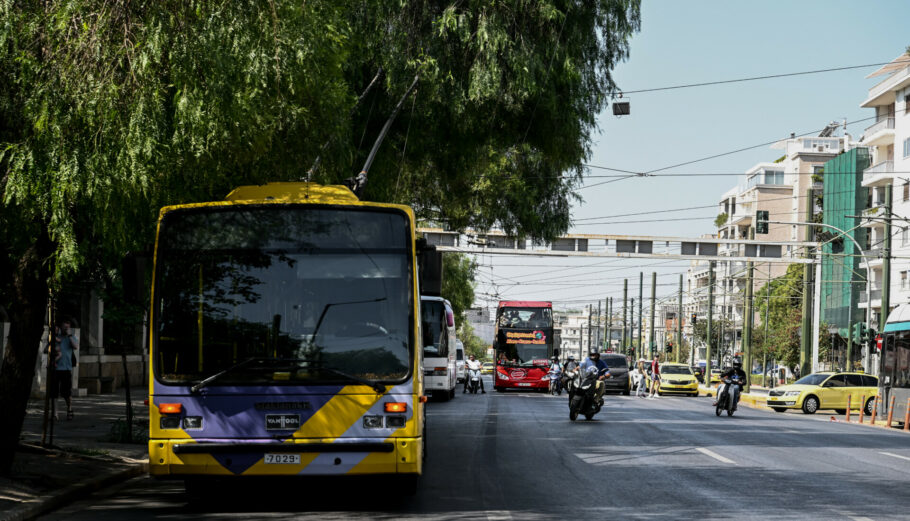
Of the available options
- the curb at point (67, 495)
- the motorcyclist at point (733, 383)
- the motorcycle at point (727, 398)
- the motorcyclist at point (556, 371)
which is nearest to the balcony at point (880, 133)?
the motorcyclist at point (556, 371)

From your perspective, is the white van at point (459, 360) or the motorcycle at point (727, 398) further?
the white van at point (459, 360)

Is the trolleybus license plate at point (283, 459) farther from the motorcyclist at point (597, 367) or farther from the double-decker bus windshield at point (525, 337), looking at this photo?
the double-decker bus windshield at point (525, 337)

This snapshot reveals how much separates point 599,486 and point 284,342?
4477 millimetres

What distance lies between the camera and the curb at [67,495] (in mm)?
9981

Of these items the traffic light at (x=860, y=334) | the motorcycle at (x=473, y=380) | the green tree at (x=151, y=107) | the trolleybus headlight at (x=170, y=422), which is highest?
the green tree at (x=151, y=107)

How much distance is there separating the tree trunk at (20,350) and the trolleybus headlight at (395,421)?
12.9 feet

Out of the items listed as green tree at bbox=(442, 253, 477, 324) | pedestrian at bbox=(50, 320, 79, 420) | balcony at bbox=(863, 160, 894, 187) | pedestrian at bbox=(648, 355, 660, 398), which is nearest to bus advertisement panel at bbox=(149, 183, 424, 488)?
pedestrian at bbox=(50, 320, 79, 420)

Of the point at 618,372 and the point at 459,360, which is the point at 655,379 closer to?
the point at 618,372

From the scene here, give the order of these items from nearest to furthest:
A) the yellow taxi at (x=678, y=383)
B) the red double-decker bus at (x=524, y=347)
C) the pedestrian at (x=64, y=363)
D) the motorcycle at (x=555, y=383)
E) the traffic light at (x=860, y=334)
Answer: the pedestrian at (x=64, y=363) < the traffic light at (x=860, y=334) < the motorcycle at (x=555, y=383) < the red double-decker bus at (x=524, y=347) < the yellow taxi at (x=678, y=383)

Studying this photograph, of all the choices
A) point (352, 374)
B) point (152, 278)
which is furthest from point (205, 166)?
point (352, 374)

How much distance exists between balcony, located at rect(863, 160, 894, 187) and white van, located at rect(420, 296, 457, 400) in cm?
3781

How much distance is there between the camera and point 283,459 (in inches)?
406

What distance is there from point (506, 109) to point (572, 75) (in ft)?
4.06

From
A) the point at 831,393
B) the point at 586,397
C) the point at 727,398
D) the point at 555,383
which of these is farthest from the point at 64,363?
the point at 555,383
